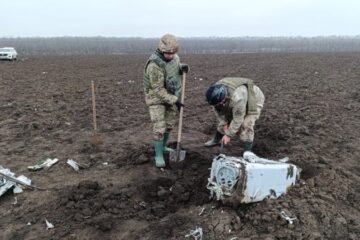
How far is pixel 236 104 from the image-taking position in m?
5.43

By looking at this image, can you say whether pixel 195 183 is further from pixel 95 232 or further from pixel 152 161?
pixel 95 232

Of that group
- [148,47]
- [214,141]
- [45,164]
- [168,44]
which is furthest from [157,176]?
[148,47]

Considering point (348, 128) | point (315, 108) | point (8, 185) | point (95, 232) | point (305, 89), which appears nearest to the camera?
point (95, 232)

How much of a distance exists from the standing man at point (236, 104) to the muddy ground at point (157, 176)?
0.76 metres

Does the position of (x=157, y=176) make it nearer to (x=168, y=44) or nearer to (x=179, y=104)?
(x=179, y=104)

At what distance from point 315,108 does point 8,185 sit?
7556mm

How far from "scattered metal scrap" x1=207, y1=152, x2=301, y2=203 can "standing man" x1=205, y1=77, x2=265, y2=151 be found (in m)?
0.74

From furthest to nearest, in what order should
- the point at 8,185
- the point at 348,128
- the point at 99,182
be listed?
the point at 348,128
the point at 99,182
the point at 8,185

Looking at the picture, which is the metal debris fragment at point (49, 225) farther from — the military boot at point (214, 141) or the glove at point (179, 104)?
the military boot at point (214, 141)

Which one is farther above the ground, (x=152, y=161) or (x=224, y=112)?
(x=224, y=112)

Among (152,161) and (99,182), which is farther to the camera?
(152,161)

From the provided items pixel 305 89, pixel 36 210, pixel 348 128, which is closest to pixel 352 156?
pixel 348 128

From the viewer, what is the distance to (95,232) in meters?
4.38

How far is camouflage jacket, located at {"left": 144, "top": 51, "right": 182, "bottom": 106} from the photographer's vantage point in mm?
5750
